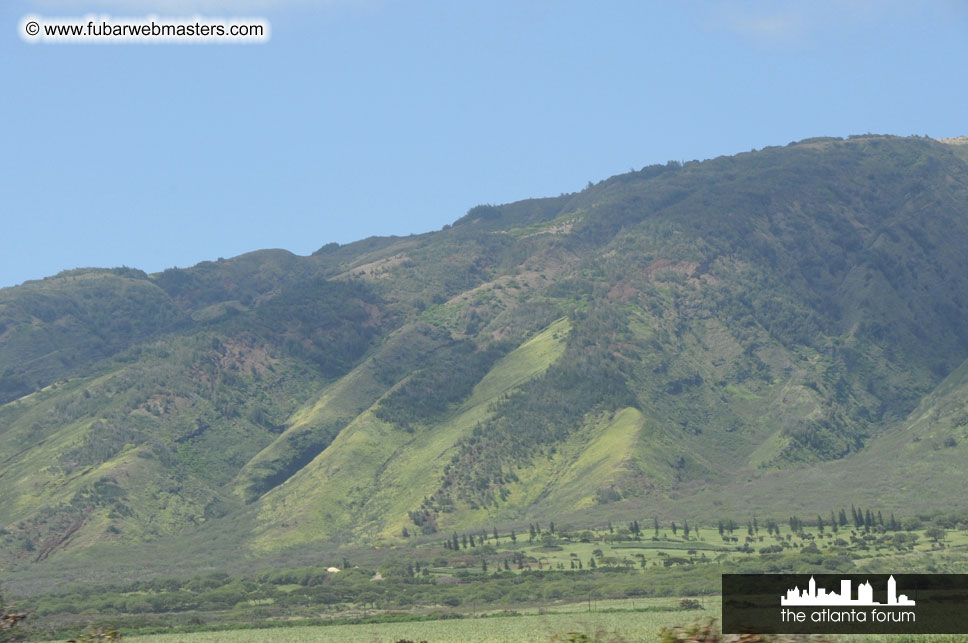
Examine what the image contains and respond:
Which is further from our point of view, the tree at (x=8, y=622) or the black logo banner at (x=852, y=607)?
the black logo banner at (x=852, y=607)

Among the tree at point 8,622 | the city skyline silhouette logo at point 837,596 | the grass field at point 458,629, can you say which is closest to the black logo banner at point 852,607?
the city skyline silhouette logo at point 837,596

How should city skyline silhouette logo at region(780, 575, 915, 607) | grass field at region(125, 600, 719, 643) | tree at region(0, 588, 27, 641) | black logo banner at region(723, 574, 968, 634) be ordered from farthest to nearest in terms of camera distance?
grass field at region(125, 600, 719, 643) < black logo banner at region(723, 574, 968, 634) < city skyline silhouette logo at region(780, 575, 915, 607) < tree at region(0, 588, 27, 641)

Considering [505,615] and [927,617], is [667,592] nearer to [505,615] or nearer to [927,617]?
[505,615]

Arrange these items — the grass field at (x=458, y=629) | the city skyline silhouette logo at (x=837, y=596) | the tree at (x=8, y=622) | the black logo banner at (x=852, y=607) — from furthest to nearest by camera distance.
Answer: the grass field at (x=458, y=629) → the black logo banner at (x=852, y=607) → the city skyline silhouette logo at (x=837, y=596) → the tree at (x=8, y=622)

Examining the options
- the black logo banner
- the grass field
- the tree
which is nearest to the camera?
the tree

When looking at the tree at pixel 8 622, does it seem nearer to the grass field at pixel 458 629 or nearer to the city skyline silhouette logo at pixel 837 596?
the city skyline silhouette logo at pixel 837 596

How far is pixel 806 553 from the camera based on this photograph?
19662 cm

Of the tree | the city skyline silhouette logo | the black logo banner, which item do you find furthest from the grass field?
the tree

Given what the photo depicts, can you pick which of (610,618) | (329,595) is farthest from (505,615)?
(329,595)

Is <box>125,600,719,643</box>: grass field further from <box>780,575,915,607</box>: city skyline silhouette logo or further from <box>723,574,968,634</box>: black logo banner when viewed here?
<box>780,575,915,607</box>: city skyline silhouette logo

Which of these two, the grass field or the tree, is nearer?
the tree

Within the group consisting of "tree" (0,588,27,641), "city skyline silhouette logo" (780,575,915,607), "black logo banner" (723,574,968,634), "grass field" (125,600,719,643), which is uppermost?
"tree" (0,588,27,641)

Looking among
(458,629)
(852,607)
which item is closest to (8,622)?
(852,607)

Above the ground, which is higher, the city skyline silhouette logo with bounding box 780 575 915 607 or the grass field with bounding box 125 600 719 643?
the city skyline silhouette logo with bounding box 780 575 915 607
